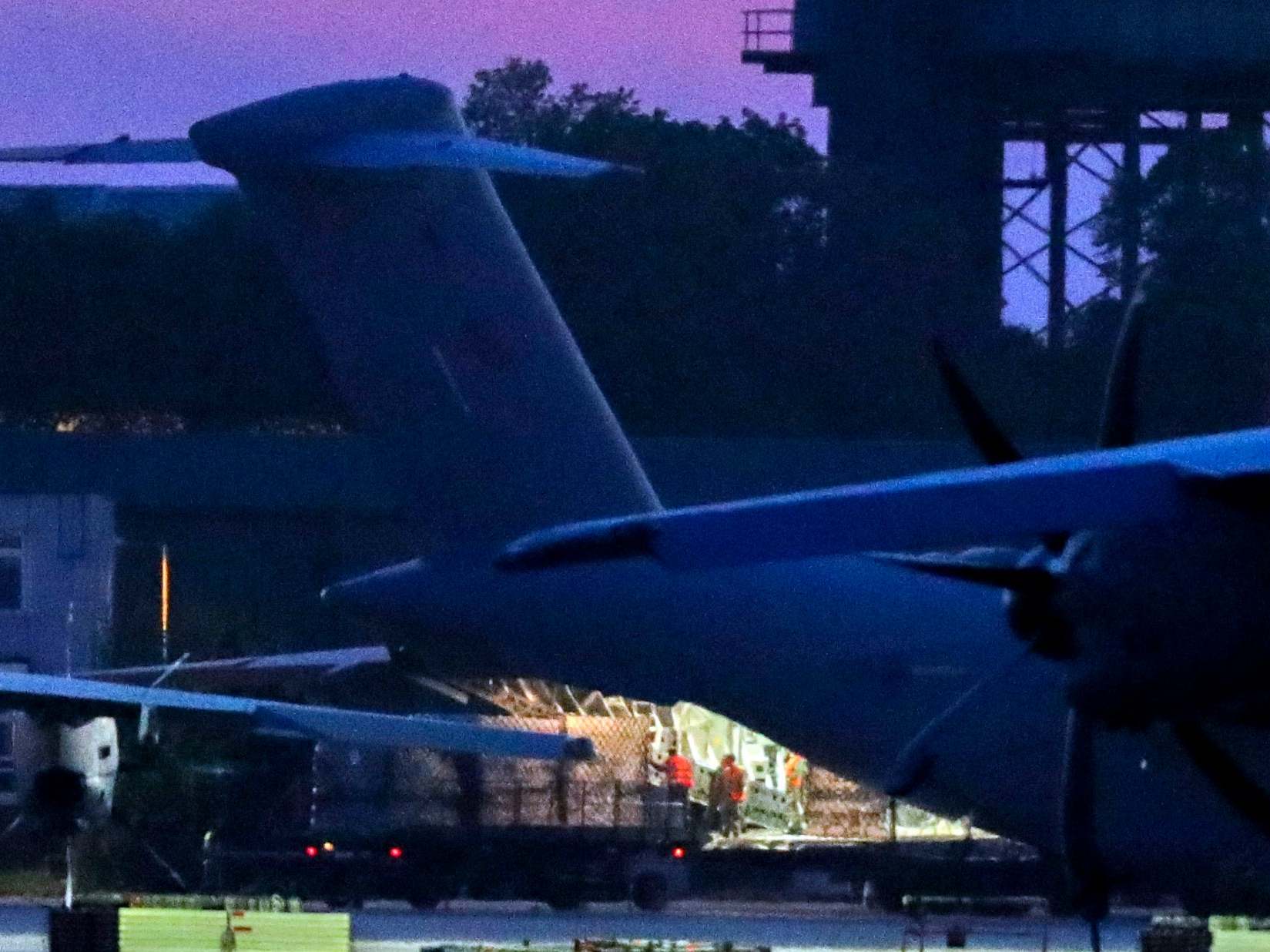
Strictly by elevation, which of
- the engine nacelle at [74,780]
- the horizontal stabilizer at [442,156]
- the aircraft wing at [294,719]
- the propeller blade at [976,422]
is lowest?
the engine nacelle at [74,780]

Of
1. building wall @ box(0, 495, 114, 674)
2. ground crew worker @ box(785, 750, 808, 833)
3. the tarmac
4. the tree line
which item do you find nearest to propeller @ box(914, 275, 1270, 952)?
the tarmac

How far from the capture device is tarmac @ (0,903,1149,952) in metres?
23.5

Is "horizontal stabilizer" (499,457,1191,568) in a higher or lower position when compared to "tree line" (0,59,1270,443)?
lower

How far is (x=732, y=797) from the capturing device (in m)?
28.3

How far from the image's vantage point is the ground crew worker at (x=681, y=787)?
28.2 m

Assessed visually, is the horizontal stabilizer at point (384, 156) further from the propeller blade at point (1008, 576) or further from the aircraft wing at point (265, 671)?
the aircraft wing at point (265, 671)

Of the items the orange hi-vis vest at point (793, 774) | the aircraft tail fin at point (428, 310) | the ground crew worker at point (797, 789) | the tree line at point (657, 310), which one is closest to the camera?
the aircraft tail fin at point (428, 310)

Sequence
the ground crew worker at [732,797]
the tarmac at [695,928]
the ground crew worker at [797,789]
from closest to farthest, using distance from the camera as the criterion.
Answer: the tarmac at [695,928]
the ground crew worker at [732,797]
the ground crew worker at [797,789]

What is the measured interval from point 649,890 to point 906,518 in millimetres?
19286

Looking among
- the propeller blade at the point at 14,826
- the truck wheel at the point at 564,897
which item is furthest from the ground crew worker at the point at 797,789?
the propeller blade at the point at 14,826

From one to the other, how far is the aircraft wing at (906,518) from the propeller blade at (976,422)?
298 cm

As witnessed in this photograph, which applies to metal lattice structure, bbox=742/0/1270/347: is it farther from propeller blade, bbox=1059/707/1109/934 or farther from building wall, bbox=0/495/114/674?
propeller blade, bbox=1059/707/1109/934

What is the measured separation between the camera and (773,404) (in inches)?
1880

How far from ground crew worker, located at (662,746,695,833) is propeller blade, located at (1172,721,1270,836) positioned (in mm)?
16758
